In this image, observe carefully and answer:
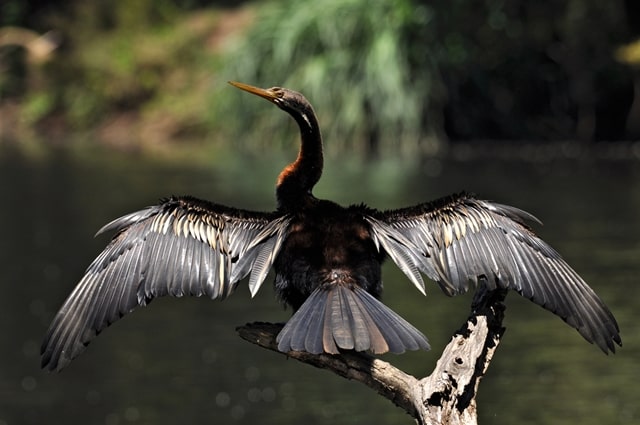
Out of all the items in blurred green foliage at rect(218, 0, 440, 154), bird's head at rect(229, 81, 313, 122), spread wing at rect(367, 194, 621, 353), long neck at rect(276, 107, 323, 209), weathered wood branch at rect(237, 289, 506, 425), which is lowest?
weathered wood branch at rect(237, 289, 506, 425)

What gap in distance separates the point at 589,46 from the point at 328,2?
564 centimetres

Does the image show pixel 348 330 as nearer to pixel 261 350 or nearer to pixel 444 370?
pixel 444 370

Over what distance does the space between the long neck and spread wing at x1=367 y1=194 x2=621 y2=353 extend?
50 cm

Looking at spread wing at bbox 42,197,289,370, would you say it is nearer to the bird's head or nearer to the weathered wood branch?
the weathered wood branch

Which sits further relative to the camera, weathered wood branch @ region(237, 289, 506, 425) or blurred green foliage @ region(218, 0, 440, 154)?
blurred green foliage @ region(218, 0, 440, 154)

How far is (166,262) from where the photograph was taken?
18.7ft

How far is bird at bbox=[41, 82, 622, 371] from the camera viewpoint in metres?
5.46

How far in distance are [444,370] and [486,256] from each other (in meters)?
0.73

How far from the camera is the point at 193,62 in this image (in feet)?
123

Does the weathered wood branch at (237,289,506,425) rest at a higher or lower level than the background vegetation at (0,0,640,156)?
lower

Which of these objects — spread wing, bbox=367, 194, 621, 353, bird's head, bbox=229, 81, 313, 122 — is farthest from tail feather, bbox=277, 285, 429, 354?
bird's head, bbox=229, 81, 313, 122

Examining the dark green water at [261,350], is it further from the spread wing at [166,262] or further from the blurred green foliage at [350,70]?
the blurred green foliage at [350,70]

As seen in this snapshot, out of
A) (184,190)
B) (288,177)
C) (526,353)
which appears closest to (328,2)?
(184,190)

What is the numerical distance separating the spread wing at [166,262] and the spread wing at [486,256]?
0.49 meters
